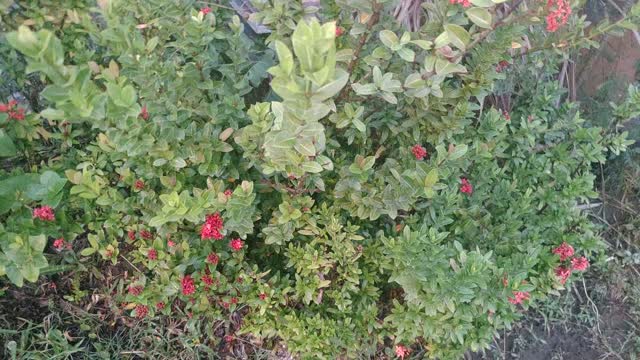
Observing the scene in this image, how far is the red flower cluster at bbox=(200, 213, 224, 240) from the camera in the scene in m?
1.60

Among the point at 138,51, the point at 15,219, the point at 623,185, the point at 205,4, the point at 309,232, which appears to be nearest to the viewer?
the point at 138,51

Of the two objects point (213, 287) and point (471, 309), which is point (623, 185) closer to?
point (471, 309)

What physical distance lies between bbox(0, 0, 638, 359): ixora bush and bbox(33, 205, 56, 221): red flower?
39 mm

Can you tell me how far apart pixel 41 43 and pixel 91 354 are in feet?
4.77

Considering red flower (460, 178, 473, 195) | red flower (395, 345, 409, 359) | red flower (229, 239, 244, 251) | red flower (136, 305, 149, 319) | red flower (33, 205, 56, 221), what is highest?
red flower (33, 205, 56, 221)

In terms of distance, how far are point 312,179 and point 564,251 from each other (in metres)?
1.05

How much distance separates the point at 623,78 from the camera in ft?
9.32

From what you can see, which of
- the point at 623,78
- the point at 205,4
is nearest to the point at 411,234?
the point at 205,4

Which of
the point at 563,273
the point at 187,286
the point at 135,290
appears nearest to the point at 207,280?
the point at 187,286

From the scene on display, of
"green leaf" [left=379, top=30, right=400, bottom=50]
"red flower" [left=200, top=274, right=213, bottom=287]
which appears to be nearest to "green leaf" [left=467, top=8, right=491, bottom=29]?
"green leaf" [left=379, top=30, right=400, bottom=50]

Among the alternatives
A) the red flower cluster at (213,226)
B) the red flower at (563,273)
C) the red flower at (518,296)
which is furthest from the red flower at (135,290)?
the red flower at (563,273)

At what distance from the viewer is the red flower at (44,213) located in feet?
5.39

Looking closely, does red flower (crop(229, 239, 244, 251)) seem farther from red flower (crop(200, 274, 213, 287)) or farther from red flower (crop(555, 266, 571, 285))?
red flower (crop(555, 266, 571, 285))

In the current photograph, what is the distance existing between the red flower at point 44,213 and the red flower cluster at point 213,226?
0.49 m
